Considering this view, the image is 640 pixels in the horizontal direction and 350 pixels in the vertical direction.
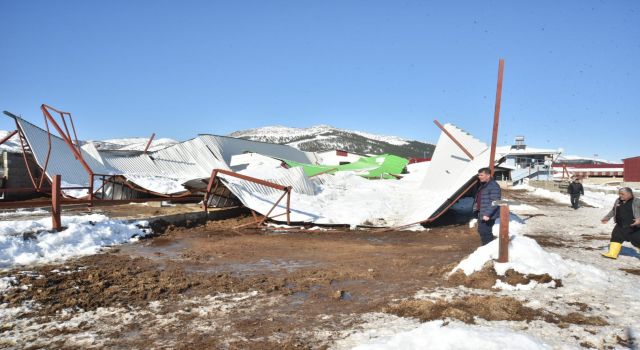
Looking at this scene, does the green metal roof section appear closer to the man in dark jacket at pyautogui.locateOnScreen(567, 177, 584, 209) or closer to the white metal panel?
the white metal panel

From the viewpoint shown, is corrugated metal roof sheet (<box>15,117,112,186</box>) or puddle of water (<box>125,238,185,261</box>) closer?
puddle of water (<box>125,238,185,261</box>)

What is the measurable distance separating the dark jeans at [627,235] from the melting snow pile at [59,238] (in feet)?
A: 30.3

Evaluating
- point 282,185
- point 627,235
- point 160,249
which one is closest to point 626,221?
point 627,235

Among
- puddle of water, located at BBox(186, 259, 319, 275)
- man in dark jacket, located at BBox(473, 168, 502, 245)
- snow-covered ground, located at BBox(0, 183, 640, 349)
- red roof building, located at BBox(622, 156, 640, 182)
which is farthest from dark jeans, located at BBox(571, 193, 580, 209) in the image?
red roof building, located at BBox(622, 156, 640, 182)

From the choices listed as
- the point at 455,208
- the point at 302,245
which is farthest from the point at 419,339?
the point at 455,208

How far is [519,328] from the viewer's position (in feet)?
12.6

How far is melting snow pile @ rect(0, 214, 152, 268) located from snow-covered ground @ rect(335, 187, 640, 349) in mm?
5940

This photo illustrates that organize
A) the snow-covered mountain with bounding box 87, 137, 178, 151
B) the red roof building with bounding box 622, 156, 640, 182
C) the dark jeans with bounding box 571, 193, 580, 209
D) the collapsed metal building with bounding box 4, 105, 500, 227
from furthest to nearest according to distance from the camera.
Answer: the snow-covered mountain with bounding box 87, 137, 178, 151 → the red roof building with bounding box 622, 156, 640, 182 → the dark jeans with bounding box 571, 193, 580, 209 → the collapsed metal building with bounding box 4, 105, 500, 227

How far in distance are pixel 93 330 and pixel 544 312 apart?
451cm

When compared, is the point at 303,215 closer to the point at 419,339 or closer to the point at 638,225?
the point at 638,225

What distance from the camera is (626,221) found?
6707 millimetres

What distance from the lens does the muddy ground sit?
3872 millimetres

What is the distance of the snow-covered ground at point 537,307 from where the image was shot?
3.43 meters

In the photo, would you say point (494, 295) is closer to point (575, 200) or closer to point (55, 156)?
point (575, 200)
